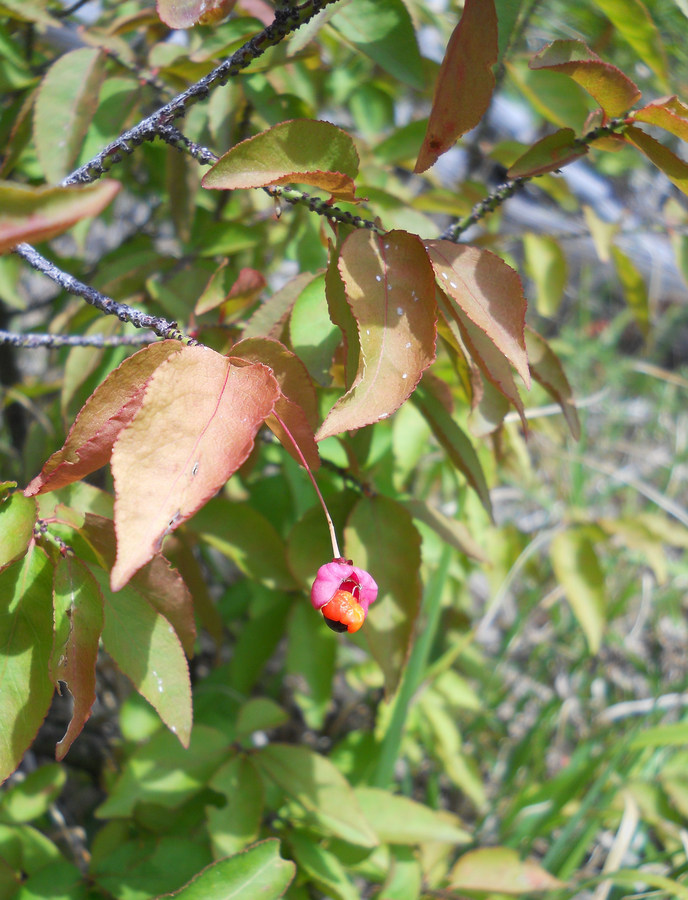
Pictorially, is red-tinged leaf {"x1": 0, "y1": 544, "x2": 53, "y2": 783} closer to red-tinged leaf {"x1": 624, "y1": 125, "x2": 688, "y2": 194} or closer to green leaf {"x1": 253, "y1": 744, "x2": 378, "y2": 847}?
green leaf {"x1": 253, "y1": 744, "x2": 378, "y2": 847}

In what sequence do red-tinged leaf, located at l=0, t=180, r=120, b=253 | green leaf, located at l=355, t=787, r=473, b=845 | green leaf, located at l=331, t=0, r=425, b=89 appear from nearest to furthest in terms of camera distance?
1. red-tinged leaf, located at l=0, t=180, r=120, b=253
2. green leaf, located at l=331, t=0, r=425, b=89
3. green leaf, located at l=355, t=787, r=473, b=845

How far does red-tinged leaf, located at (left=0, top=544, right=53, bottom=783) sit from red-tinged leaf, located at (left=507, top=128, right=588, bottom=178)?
1.39 ft

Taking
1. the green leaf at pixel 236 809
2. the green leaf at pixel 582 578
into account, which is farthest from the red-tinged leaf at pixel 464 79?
the green leaf at pixel 582 578

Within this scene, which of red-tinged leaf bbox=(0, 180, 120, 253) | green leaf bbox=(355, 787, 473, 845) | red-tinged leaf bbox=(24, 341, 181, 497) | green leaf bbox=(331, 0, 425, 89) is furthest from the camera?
green leaf bbox=(355, 787, 473, 845)

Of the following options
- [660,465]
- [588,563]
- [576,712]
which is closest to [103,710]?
[588,563]

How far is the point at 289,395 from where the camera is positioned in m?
0.47

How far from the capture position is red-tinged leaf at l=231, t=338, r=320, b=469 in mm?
427

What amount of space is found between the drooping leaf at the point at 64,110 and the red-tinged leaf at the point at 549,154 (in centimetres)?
44

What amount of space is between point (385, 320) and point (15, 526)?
263 millimetres

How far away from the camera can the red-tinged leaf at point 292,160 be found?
436 millimetres

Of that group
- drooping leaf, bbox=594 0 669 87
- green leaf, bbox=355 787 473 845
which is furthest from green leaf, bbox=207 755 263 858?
drooping leaf, bbox=594 0 669 87

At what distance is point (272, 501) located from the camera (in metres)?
0.93

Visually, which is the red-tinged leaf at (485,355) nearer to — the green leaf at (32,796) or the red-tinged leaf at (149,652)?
the red-tinged leaf at (149,652)

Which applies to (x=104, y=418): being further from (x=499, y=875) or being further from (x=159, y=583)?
Result: (x=499, y=875)
